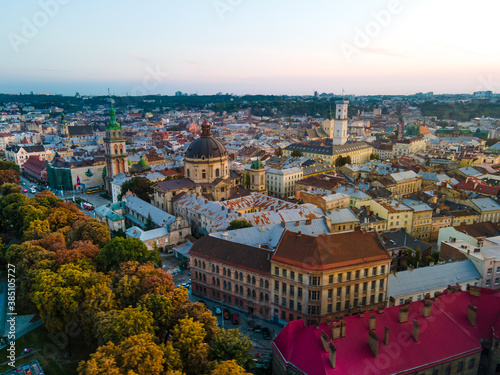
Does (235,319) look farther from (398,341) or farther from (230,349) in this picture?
(398,341)

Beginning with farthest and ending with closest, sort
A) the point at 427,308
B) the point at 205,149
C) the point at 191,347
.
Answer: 1. the point at 205,149
2. the point at 427,308
3. the point at 191,347

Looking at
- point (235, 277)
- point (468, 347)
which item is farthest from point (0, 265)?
point (468, 347)

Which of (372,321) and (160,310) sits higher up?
(372,321)

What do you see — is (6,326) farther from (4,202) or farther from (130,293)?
(4,202)

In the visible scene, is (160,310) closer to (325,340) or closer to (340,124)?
(325,340)

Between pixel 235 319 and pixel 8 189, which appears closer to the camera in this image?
pixel 235 319

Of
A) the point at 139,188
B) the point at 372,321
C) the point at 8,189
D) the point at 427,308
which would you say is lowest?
the point at 139,188

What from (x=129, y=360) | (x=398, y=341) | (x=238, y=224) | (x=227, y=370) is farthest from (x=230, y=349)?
(x=238, y=224)

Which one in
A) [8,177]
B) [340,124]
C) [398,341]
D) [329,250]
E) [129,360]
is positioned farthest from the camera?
[340,124]
